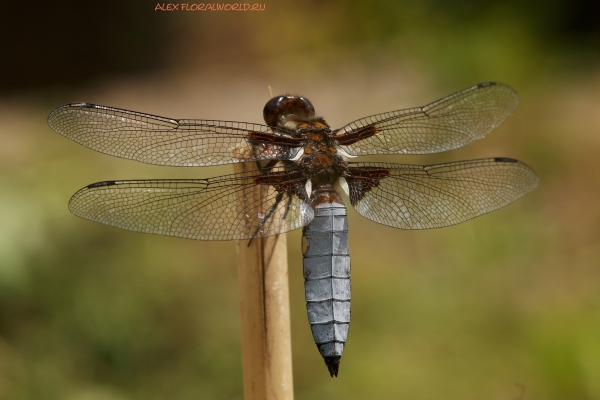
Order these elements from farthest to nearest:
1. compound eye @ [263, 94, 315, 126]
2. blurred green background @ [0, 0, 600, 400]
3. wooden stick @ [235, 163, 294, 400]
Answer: blurred green background @ [0, 0, 600, 400] → compound eye @ [263, 94, 315, 126] → wooden stick @ [235, 163, 294, 400]

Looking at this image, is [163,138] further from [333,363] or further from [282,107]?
[333,363]

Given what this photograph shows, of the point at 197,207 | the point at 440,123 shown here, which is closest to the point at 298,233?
the point at 440,123

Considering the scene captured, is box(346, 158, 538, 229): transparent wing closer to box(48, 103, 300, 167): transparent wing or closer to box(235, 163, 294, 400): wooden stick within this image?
box(48, 103, 300, 167): transparent wing

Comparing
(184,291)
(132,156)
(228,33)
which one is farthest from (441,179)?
(228,33)

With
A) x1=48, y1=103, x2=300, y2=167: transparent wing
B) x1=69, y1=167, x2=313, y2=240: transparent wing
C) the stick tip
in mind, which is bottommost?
the stick tip

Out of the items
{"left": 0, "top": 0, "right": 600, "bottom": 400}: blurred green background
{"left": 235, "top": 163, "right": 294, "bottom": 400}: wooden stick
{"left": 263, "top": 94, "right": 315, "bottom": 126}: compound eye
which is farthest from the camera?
{"left": 0, "top": 0, "right": 600, "bottom": 400}: blurred green background

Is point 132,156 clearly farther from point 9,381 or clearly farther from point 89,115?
point 9,381

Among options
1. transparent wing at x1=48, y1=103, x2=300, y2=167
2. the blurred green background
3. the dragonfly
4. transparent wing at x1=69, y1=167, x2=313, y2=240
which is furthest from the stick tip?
the blurred green background
